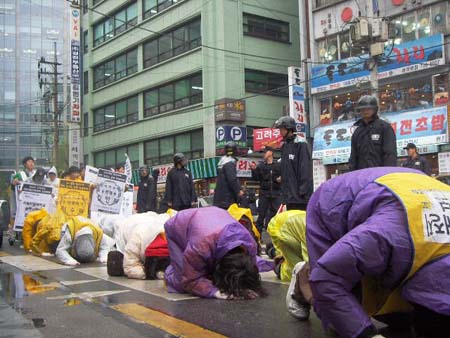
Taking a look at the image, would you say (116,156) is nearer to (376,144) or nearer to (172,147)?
(172,147)

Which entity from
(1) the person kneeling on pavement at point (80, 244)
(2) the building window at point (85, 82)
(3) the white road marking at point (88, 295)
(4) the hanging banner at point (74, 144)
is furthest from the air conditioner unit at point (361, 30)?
(2) the building window at point (85, 82)

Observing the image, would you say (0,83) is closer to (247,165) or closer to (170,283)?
(247,165)

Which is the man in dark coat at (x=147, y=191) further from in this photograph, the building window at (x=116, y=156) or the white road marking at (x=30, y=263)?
the building window at (x=116, y=156)

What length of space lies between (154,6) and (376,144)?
1097 inches

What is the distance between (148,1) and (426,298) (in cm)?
3185

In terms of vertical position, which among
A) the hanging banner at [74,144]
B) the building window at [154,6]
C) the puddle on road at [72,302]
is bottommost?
the puddle on road at [72,302]

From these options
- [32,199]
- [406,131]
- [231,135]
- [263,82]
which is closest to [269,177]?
[32,199]

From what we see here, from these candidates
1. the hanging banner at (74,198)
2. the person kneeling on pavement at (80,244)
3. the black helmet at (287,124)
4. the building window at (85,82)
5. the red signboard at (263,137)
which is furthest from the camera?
the building window at (85,82)

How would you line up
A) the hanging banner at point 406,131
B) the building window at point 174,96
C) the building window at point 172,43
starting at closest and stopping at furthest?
1. the hanging banner at point 406,131
2. the building window at point 174,96
3. the building window at point 172,43

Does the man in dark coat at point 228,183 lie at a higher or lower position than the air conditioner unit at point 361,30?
lower

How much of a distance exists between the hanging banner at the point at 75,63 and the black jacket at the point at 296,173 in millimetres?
31065

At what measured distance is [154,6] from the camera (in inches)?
1246

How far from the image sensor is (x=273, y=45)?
28.6m

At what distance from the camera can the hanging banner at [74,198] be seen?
10.2m
